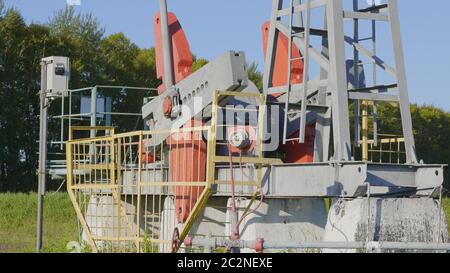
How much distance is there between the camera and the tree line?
43844mm

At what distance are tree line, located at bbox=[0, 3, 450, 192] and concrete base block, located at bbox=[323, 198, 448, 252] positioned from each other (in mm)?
29613

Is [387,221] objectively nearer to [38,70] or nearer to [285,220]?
[285,220]

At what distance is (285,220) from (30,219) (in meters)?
11.8

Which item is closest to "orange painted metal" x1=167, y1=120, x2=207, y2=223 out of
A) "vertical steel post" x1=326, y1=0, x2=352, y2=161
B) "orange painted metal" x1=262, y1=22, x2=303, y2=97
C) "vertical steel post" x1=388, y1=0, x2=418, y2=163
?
"vertical steel post" x1=326, y1=0, x2=352, y2=161

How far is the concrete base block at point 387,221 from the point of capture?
12602 mm

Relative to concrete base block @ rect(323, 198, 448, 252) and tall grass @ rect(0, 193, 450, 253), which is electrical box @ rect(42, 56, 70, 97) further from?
concrete base block @ rect(323, 198, 448, 252)

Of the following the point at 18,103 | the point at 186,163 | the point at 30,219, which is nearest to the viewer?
the point at 186,163

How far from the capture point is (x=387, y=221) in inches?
506

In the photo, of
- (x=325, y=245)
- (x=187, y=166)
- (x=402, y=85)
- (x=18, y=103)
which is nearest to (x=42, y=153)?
(x=187, y=166)

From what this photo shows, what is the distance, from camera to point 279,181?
45.0ft

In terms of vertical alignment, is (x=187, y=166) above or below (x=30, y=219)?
above

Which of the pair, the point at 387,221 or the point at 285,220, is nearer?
the point at 387,221
